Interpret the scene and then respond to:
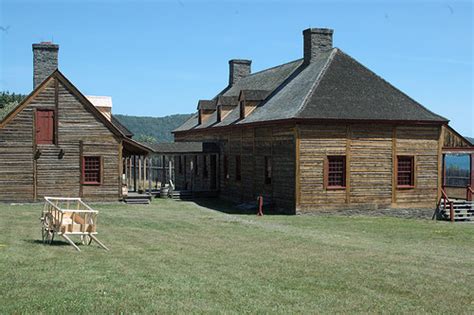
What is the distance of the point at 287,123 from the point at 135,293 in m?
19.8

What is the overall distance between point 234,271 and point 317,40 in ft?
81.1

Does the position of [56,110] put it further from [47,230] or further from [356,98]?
[47,230]

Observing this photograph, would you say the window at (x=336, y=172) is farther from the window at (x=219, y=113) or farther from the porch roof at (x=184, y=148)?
the window at (x=219, y=113)

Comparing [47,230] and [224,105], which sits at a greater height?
[224,105]

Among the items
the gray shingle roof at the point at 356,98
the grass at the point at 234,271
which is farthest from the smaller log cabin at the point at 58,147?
the gray shingle roof at the point at 356,98

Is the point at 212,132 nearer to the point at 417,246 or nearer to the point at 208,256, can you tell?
the point at 417,246

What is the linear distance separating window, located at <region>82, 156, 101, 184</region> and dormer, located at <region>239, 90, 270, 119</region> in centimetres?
881

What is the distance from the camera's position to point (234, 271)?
527 inches

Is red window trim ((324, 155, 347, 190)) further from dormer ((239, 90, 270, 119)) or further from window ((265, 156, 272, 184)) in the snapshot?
dormer ((239, 90, 270, 119))

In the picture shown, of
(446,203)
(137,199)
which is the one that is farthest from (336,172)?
(137,199)

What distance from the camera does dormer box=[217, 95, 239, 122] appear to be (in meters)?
41.3

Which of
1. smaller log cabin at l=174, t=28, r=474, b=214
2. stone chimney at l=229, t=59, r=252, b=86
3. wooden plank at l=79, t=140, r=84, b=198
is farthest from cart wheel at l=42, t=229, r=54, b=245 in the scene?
stone chimney at l=229, t=59, r=252, b=86

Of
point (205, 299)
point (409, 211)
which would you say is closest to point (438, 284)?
point (205, 299)

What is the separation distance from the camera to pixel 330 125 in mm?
29688
